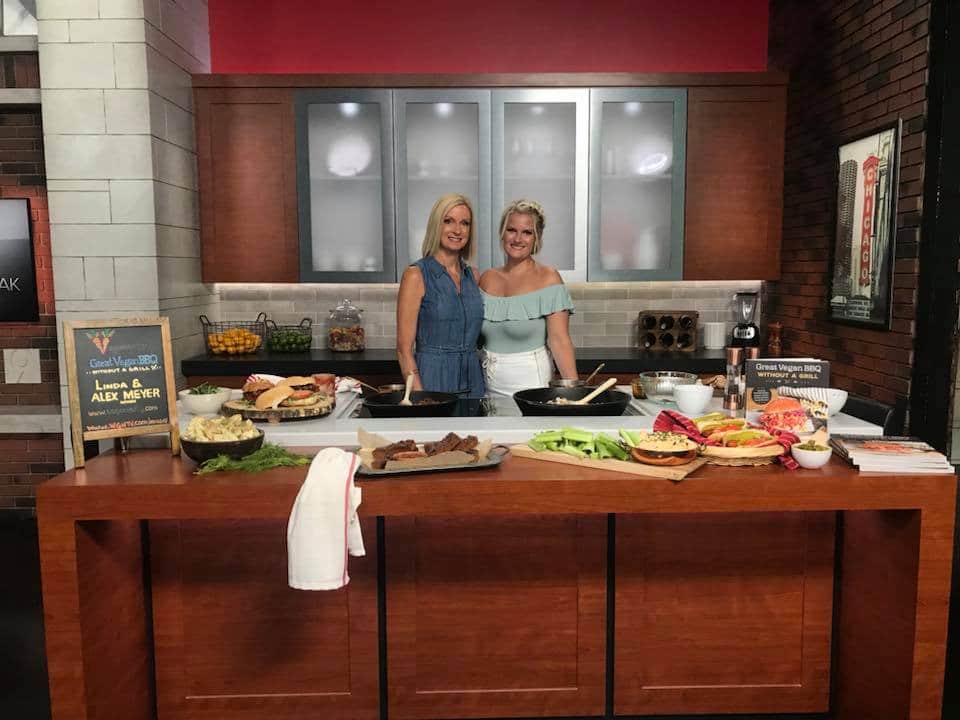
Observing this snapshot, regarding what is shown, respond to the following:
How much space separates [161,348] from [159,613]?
2.51 ft

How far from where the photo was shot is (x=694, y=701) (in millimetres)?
2295

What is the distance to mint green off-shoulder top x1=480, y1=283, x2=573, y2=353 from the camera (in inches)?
143

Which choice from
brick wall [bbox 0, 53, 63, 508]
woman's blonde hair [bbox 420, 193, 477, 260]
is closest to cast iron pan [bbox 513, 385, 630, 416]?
woman's blonde hair [bbox 420, 193, 477, 260]

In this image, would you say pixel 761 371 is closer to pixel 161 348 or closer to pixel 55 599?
pixel 161 348

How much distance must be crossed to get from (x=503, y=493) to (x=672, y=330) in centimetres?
312

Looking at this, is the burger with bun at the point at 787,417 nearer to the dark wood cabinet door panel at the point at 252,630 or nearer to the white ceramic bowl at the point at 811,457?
the white ceramic bowl at the point at 811,457

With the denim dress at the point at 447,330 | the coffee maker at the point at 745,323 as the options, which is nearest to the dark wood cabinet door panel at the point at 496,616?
the denim dress at the point at 447,330

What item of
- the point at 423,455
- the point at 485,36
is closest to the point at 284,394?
the point at 423,455

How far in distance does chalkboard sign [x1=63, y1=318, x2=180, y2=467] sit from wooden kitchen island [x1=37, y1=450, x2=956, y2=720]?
0.10 m

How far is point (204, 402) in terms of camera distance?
7.89ft

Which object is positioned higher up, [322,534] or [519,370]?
[519,370]

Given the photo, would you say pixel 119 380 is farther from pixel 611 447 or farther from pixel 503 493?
pixel 611 447

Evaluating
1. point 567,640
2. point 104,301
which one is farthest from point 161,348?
point 104,301

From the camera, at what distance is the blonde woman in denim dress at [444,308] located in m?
3.45
